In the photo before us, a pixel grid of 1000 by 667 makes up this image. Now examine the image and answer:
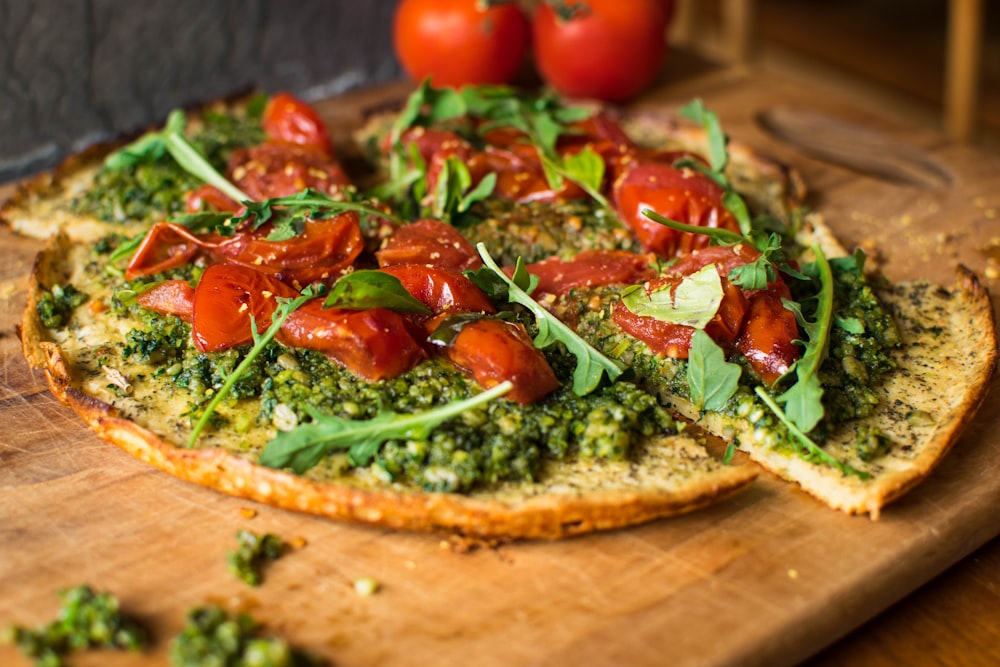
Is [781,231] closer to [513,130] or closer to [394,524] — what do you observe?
[513,130]

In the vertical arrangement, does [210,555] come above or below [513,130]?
below

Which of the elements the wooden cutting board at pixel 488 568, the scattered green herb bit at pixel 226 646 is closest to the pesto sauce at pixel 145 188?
the wooden cutting board at pixel 488 568

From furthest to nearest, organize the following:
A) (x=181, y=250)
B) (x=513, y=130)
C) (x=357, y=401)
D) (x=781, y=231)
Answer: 1. (x=513, y=130)
2. (x=781, y=231)
3. (x=181, y=250)
4. (x=357, y=401)

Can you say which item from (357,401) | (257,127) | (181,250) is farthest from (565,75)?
(357,401)

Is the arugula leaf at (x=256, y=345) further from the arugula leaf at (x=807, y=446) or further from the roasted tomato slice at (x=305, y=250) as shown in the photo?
the arugula leaf at (x=807, y=446)

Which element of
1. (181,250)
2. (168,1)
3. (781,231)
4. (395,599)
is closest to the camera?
→ (395,599)

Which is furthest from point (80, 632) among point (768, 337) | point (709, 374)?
point (768, 337)

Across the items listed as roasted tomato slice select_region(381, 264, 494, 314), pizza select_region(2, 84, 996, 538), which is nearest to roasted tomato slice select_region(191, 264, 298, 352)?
pizza select_region(2, 84, 996, 538)
